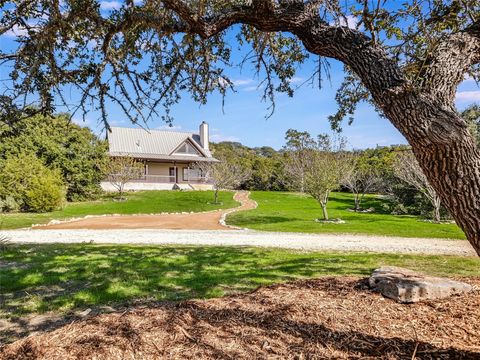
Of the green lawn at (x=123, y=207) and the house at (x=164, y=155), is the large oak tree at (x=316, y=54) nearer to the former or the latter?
the green lawn at (x=123, y=207)

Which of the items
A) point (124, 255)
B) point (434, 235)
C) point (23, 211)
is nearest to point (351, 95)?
point (124, 255)

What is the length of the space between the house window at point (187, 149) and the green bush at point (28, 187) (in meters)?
18.5

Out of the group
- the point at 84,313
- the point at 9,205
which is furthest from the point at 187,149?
the point at 84,313

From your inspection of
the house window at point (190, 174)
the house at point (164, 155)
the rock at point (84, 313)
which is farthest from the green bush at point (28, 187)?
the rock at point (84, 313)

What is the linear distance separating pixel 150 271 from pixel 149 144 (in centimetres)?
3549

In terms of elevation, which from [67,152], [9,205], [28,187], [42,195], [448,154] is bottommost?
[9,205]

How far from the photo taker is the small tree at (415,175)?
18077 mm

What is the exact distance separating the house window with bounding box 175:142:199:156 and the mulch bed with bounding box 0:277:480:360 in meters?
37.0

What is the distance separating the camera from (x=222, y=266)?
642 cm

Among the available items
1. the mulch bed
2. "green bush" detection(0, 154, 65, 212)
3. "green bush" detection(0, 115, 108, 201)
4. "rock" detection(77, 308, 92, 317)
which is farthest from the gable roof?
the mulch bed

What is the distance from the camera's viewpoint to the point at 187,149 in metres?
40.5

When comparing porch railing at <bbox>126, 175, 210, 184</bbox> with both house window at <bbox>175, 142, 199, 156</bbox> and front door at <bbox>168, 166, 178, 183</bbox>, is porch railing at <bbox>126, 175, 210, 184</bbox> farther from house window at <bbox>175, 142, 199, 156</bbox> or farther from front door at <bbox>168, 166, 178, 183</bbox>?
house window at <bbox>175, 142, 199, 156</bbox>

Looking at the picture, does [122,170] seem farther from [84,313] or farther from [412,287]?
[412,287]

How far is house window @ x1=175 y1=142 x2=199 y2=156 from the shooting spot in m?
40.1
